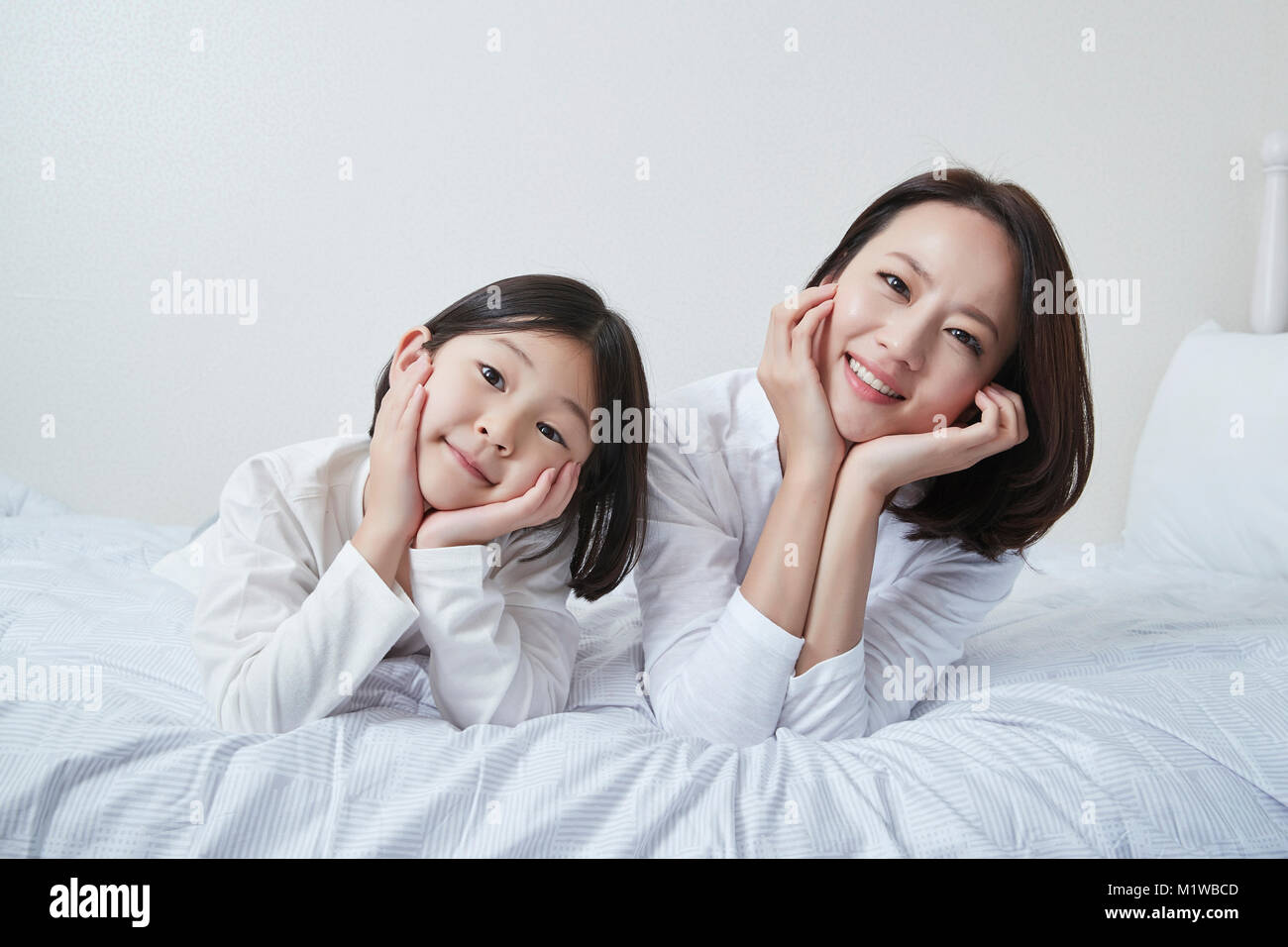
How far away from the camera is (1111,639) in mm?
1362

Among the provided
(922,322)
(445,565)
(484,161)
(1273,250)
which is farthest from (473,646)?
(1273,250)

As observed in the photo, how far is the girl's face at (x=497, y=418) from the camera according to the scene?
1.05m

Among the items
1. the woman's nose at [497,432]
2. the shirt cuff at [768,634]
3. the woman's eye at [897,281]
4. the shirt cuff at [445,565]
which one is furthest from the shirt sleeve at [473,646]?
the woman's eye at [897,281]

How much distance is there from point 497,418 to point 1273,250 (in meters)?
2.13

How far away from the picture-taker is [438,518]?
1.06 m

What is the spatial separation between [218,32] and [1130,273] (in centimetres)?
235

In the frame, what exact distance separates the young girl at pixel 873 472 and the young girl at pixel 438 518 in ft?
0.45

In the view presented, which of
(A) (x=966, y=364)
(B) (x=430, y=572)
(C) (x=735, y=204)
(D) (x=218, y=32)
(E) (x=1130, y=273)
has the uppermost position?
(D) (x=218, y=32)

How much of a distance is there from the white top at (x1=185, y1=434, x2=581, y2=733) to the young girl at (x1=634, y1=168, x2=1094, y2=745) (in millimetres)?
163

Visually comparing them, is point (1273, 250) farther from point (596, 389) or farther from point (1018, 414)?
point (596, 389)

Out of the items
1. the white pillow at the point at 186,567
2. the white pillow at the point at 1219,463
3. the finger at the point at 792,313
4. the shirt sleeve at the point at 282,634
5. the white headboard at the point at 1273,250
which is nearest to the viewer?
the shirt sleeve at the point at 282,634

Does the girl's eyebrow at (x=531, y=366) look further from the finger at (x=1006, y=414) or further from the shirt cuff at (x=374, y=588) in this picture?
the finger at (x=1006, y=414)
